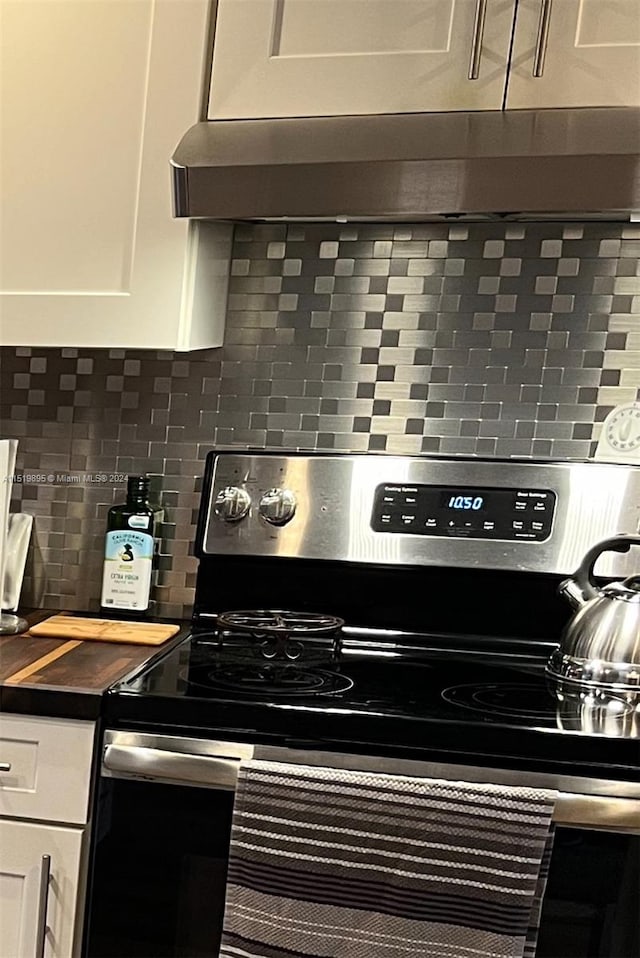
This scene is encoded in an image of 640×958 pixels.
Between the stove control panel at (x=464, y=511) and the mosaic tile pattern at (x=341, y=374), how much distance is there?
11cm

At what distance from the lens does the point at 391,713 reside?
49.5 inches

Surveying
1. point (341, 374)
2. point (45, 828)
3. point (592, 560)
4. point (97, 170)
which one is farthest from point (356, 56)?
point (45, 828)

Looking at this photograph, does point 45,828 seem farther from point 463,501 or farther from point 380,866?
point 463,501

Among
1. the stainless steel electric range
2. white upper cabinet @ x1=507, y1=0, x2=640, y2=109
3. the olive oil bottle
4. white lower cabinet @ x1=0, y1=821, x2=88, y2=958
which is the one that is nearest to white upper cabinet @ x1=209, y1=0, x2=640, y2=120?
white upper cabinet @ x1=507, y1=0, x2=640, y2=109

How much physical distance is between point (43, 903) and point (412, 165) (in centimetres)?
112

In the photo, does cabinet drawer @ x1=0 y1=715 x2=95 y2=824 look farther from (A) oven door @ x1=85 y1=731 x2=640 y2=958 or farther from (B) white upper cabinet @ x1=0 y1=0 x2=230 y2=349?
(B) white upper cabinet @ x1=0 y1=0 x2=230 y2=349

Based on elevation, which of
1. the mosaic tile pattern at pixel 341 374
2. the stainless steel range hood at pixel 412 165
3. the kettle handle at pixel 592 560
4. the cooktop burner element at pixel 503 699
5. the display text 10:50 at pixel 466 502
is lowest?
the cooktop burner element at pixel 503 699

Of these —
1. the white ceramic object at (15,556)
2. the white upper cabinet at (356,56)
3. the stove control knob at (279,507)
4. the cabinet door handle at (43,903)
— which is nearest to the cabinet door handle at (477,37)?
the white upper cabinet at (356,56)

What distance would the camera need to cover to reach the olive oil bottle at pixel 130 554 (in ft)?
5.95

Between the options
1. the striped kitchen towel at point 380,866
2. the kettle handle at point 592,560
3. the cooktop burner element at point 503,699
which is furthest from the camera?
the kettle handle at point 592,560

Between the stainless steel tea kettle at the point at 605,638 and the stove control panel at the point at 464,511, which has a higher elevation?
the stove control panel at the point at 464,511

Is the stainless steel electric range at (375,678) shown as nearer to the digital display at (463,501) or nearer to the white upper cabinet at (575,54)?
the digital display at (463,501)

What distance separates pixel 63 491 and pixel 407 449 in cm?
66

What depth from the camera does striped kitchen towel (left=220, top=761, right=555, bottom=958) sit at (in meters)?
1.18
